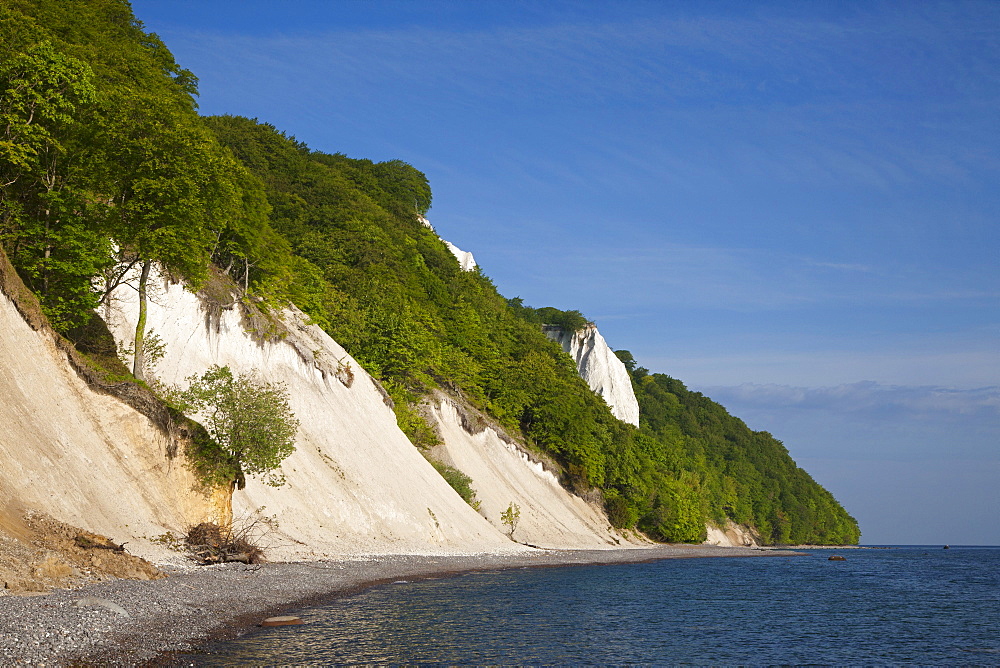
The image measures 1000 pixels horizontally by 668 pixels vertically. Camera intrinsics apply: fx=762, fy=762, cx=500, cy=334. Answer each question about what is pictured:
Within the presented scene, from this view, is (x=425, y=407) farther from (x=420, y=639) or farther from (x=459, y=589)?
(x=420, y=639)

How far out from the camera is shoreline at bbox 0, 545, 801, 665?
12.9m

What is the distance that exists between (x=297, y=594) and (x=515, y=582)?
12.6m

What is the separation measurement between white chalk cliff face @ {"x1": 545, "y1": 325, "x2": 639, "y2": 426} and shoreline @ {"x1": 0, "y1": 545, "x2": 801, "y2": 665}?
83.8 m

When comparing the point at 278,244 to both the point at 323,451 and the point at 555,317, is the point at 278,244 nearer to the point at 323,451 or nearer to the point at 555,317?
the point at 323,451

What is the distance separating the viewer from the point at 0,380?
23.1 meters

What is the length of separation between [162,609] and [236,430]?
522 inches

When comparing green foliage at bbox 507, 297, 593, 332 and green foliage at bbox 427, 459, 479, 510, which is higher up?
green foliage at bbox 507, 297, 593, 332

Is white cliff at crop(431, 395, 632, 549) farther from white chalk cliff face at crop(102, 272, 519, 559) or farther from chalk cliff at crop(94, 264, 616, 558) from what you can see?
white chalk cliff face at crop(102, 272, 519, 559)

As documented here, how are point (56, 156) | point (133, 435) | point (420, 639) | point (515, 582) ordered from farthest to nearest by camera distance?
point (515, 582)
point (56, 156)
point (133, 435)
point (420, 639)

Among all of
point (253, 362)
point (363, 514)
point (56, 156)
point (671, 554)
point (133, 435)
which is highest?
point (56, 156)

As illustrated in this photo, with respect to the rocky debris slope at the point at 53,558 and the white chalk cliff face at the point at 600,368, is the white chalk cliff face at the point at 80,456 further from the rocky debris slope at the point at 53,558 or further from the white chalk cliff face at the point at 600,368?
the white chalk cliff face at the point at 600,368

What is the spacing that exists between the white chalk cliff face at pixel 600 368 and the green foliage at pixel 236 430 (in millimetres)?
82916

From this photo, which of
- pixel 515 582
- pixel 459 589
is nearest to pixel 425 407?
pixel 515 582

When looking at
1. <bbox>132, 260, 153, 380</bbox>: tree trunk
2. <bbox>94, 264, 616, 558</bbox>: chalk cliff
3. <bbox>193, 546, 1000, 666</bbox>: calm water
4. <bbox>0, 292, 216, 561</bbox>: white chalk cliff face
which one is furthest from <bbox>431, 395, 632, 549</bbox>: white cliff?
<bbox>0, 292, 216, 561</bbox>: white chalk cliff face
